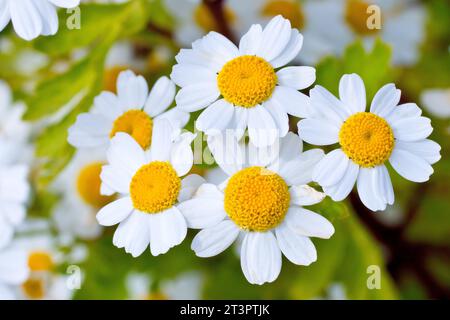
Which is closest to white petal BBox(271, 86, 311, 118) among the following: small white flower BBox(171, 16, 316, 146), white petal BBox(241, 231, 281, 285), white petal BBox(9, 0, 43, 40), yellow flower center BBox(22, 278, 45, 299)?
small white flower BBox(171, 16, 316, 146)

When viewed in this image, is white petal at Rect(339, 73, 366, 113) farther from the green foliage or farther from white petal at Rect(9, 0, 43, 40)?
white petal at Rect(9, 0, 43, 40)

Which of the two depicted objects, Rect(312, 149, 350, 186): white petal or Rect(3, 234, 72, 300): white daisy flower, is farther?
Rect(3, 234, 72, 300): white daisy flower

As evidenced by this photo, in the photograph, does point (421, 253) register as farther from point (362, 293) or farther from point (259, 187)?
point (259, 187)

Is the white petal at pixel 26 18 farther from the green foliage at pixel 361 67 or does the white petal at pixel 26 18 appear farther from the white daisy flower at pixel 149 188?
the green foliage at pixel 361 67

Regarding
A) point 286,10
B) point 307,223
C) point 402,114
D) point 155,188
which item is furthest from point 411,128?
point 286,10
